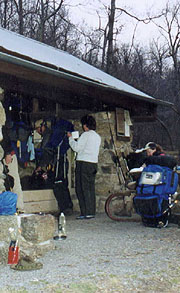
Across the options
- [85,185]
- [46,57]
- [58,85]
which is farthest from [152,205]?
[46,57]

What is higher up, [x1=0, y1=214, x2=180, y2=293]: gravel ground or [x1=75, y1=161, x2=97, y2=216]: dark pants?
[x1=75, y1=161, x2=97, y2=216]: dark pants

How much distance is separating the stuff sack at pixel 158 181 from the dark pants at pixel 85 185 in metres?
1.20

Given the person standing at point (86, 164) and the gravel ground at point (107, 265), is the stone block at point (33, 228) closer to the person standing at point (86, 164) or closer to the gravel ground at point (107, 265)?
the gravel ground at point (107, 265)

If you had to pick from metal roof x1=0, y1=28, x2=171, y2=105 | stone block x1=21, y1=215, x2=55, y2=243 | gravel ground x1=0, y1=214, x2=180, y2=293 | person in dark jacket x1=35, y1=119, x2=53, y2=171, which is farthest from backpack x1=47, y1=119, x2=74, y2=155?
stone block x1=21, y1=215, x2=55, y2=243

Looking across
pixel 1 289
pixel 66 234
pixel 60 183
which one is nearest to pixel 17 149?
pixel 60 183

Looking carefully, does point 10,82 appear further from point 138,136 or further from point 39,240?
point 138,136

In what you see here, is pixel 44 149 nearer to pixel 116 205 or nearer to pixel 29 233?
pixel 116 205

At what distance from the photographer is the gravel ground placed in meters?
3.46

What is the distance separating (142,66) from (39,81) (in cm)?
2055

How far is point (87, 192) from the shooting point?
7305 millimetres

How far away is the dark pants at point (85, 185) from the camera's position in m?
7.26

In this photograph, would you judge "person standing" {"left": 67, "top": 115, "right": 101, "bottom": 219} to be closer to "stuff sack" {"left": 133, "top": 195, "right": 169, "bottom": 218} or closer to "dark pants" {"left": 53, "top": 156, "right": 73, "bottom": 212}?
"dark pants" {"left": 53, "top": 156, "right": 73, "bottom": 212}

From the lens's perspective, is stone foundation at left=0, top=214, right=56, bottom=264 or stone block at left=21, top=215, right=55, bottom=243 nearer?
stone foundation at left=0, top=214, right=56, bottom=264

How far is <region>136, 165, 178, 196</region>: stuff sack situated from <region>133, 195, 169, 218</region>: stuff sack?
0.24 ft
